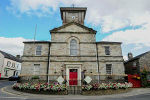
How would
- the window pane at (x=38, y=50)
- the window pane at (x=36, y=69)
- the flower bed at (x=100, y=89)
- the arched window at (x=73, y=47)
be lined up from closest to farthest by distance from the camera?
the flower bed at (x=100, y=89)
the window pane at (x=36, y=69)
the arched window at (x=73, y=47)
the window pane at (x=38, y=50)

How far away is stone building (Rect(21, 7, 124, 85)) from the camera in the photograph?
57.3 feet

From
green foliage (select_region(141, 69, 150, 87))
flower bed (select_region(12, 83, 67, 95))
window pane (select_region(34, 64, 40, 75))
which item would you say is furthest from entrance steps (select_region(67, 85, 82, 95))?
green foliage (select_region(141, 69, 150, 87))

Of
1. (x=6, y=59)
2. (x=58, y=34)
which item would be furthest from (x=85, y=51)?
(x=6, y=59)

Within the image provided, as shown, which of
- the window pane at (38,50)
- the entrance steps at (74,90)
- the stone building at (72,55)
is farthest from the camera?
the window pane at (38,50)

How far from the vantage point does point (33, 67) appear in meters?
18.0

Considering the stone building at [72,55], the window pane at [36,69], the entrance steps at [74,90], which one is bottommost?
the entrance steps at [74,90]

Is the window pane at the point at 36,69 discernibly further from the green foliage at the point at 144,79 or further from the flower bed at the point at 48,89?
the green foliage at the point at 144,79

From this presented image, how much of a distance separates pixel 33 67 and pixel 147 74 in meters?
20.1

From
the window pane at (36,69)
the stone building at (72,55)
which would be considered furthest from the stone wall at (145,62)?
the window pane at (36,69)

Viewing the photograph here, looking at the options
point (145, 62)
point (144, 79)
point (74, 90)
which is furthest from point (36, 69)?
point (145, 62)

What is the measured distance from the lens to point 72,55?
1816cm

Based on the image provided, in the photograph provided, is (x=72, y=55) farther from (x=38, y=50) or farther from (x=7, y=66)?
(x=7, y=66)

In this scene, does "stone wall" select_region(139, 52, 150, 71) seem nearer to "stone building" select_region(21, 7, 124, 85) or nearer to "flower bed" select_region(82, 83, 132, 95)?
"stone building" select_region(21, 7, 124, 85)

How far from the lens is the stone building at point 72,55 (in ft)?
57.3
